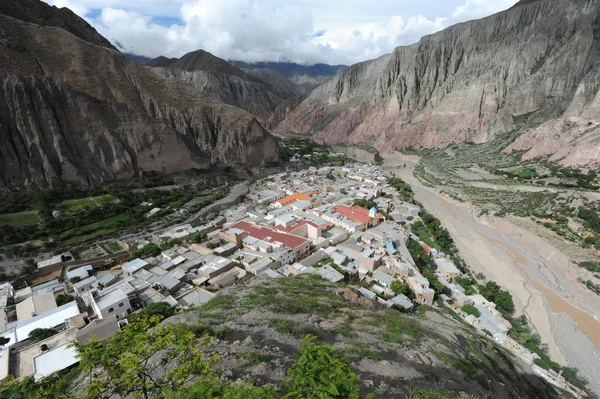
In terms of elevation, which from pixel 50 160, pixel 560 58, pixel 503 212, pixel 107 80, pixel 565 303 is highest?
pixel 560 58

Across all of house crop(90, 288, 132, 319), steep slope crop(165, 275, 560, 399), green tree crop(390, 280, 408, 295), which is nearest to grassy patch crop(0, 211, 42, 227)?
house crop(90, 288, 132, 319)

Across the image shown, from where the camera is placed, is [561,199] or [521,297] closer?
[521,297]

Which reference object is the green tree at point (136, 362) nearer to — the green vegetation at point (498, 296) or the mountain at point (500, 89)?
the green vegetation at point (498, 296)

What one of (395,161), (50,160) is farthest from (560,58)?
(50,160)

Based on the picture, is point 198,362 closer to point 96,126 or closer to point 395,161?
Answer: point 96,126

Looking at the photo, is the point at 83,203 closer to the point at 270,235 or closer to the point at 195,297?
the point at 270,235

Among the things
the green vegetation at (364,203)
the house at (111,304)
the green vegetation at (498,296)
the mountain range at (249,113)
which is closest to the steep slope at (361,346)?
the house at (111,304)

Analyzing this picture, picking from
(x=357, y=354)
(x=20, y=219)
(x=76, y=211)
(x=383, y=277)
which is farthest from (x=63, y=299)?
(x=383, y=277)
